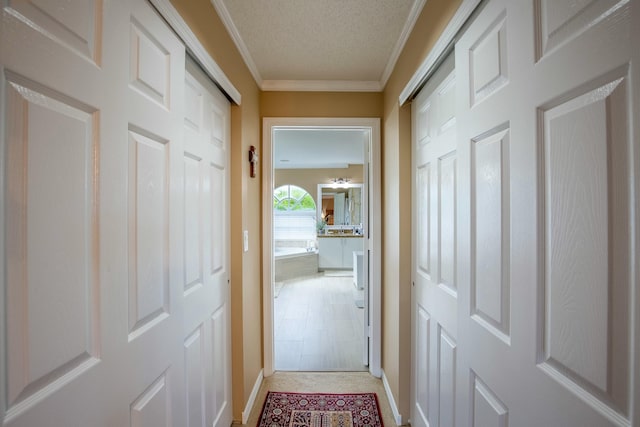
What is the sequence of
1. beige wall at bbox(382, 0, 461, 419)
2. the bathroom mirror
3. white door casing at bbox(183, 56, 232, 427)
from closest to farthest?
white door casing at bbox(183, 56, 232, 427), beige wall at bbox(382, 0, 461, 419), the bathroom mirror

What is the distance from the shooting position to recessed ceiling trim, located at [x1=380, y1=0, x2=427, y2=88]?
4.76 feet

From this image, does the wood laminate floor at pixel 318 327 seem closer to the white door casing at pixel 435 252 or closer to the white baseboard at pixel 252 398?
the white baseboard at pixel 252 398

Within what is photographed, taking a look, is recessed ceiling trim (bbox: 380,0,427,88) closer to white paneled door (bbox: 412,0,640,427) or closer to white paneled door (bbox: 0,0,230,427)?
white paneled door (bbox: 412,0,640,427)

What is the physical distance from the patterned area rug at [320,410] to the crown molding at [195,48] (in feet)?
6.91

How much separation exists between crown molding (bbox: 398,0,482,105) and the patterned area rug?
6.88 feet

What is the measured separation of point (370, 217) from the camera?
2.38m

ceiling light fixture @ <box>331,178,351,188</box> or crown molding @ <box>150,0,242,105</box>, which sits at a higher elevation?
ceiling light fixture @ <box>331,178,351,188</box>

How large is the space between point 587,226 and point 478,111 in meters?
0.52

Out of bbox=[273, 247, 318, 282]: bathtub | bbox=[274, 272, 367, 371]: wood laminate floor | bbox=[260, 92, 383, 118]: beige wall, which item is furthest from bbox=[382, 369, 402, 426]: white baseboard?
bbox=[273, 247, 318, 282]: bathtub

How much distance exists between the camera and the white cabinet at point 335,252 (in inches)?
263

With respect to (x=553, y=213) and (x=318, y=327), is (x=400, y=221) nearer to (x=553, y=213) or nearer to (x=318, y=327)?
(x=553, y=213)

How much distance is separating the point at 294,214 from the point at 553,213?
6.95m

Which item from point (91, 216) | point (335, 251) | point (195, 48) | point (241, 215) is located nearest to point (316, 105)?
point (241, 215)

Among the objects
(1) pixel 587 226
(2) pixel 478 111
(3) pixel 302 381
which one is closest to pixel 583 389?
(1) pixel 587 226
